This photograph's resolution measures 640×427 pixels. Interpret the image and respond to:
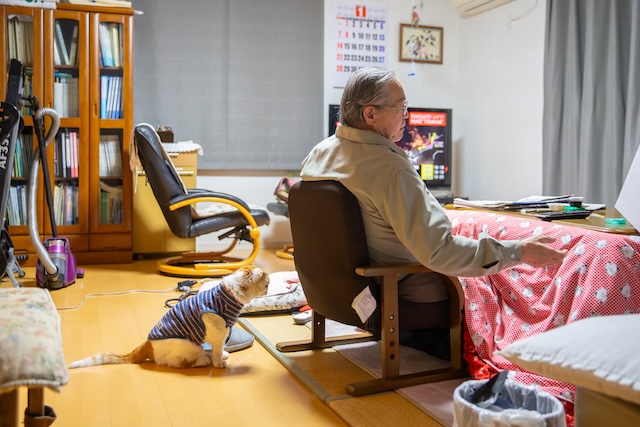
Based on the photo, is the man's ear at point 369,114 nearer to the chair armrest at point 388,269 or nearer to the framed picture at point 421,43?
the chair armrest at point 388,269

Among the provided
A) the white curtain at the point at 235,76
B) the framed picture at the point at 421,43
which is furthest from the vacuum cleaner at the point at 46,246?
the framed picture at the point at 421,43

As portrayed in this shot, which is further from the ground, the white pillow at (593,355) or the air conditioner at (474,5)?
the air conditioner at (474,5)

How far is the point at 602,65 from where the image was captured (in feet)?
14.8

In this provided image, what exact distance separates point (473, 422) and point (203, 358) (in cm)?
129

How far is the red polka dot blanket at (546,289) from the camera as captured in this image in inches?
76.3

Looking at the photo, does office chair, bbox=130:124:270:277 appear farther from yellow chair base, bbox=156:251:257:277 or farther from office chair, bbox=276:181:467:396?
office chair, bbox=276:181:467:396

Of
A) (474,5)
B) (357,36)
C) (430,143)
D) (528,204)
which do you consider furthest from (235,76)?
(528,204)

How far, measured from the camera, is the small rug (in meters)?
2.00

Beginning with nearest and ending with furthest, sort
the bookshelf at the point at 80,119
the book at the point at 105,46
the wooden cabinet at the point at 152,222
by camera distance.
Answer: the bookshelf at the point at 80,119, the book at the point at 105,46, the wooden cabinet at the point at 152,222

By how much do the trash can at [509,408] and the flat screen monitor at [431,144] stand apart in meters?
4.18

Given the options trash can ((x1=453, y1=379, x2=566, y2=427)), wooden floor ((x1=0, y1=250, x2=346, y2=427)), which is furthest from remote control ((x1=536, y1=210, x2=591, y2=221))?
wooden floor ((x1=0, y1=250, x2=346, y2=427))

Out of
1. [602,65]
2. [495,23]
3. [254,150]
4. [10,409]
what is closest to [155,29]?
[254,150]

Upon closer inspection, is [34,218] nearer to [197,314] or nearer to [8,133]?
[8,133]

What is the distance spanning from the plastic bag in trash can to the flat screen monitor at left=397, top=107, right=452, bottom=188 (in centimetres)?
418
